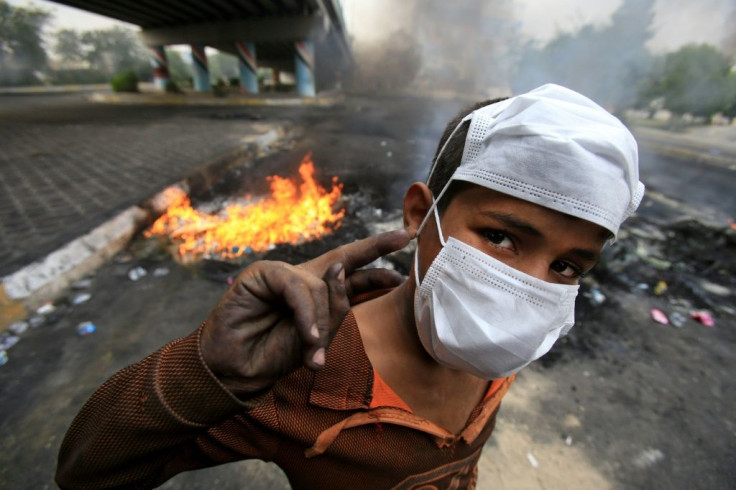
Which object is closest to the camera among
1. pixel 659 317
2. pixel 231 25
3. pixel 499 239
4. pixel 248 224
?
pixel 499 239

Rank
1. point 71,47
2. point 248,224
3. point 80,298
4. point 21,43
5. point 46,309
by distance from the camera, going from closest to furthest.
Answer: point 46,309 < point 80,298 < point 248,224 < point 21,43 < point 71,47

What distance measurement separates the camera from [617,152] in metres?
1.06

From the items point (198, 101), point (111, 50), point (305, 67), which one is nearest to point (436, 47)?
point (305, 67)

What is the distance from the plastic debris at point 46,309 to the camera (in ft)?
11.3

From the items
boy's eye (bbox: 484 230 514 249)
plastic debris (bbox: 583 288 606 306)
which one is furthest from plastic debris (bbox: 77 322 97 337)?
plastic debris (bbox: 583 288 606 306)

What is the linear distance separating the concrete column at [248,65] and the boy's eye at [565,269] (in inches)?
982

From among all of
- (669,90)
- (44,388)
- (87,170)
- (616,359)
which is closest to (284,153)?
(87,170)

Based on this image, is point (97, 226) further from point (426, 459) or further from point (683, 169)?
point (683, 169)

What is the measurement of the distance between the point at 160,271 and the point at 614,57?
77.9ft

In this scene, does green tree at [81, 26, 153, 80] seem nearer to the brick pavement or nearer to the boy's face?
the brick pavement

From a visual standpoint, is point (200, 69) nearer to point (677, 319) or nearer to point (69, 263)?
point (69, 263)

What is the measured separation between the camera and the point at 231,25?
68.7 feet

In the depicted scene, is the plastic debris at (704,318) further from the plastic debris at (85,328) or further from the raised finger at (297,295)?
the plastic debris at (85,328)

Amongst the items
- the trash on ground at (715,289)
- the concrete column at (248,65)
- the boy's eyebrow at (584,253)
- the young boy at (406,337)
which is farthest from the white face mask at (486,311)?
the concrete column at (248,65)
